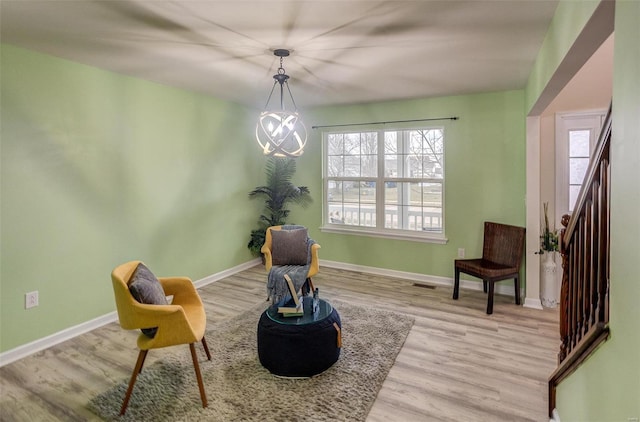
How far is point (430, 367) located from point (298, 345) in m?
1.04

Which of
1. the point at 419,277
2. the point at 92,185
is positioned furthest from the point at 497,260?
the point at 92,185

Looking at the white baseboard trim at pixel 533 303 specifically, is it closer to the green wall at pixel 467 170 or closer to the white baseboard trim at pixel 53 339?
the green wall at pixel 467 170

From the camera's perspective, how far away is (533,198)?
142 inches

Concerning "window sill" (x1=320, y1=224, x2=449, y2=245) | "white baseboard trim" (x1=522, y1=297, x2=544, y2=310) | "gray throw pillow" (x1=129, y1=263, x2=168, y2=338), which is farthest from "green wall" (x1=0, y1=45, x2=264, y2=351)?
"white baseboard trim" (x1=522, y1=297, x2=544, y2=310)

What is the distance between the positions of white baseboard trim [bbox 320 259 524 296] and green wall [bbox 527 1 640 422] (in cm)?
306

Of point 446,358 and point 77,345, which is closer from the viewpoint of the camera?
point 446,358

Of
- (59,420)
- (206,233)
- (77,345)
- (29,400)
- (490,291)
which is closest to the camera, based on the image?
(59,420)

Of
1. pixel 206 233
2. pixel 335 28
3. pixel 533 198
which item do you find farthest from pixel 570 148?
pixel 206 233

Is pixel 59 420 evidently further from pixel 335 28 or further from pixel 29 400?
pixel 335 28

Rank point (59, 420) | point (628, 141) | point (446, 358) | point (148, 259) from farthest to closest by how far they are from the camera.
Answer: point (148, 259), point (446, 358), point (59, 420), point (628, 141)

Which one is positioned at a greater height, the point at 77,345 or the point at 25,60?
the point at 25,60

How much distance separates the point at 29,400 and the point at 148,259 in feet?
5.51

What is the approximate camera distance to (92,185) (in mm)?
3188

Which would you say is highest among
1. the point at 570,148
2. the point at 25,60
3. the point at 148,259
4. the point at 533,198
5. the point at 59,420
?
the point at 25,60
